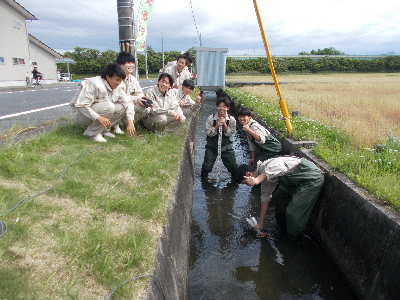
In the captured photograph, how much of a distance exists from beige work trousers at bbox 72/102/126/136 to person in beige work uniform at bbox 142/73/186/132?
2.25ft

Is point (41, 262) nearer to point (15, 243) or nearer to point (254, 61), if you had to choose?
point (15, 243)

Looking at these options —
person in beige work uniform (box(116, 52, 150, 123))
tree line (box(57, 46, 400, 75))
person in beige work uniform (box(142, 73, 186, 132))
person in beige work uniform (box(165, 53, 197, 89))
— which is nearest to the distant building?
person in beige work uniform (box(165, 53, 197, 89))

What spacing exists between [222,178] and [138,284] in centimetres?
414

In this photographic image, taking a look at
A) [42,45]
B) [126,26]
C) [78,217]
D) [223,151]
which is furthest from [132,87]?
[42,45]

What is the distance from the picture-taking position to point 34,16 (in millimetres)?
22281

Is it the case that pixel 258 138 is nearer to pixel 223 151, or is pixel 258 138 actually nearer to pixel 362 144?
pixel 223 151

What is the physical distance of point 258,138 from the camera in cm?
477

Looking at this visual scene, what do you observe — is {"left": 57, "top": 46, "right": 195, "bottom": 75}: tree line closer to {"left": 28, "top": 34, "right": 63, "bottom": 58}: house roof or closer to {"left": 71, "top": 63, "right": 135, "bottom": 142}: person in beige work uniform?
{"left": 28, "top": 34, "right": 63, "bottom": 58}: house roof

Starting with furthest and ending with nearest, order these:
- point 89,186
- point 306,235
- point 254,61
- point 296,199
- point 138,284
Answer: point 254,61, point 306,235, point 296,199, point 89,186, point 138,284

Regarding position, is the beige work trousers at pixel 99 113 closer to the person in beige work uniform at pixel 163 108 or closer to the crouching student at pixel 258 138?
the person in beige work uniform at pixel 163 108

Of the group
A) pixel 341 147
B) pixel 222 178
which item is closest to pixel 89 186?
pixel 222 178

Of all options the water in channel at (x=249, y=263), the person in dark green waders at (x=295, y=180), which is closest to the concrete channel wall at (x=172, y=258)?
the water in channel at (x=249, y=263)

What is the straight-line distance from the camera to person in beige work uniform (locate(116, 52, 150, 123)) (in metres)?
4.81

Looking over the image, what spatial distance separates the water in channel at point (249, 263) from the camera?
9.73 feet
